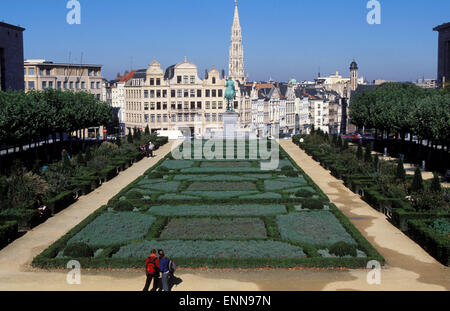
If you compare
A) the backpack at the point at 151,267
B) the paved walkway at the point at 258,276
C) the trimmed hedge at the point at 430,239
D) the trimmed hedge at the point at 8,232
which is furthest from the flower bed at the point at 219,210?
the backpack at the point at 151,267

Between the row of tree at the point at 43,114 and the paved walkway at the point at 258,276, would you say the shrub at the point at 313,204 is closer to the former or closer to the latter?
the paved walkway at the point at 258,276

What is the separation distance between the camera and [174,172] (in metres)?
51.8

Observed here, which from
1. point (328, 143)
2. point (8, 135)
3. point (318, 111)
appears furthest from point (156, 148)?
point (318, 111)

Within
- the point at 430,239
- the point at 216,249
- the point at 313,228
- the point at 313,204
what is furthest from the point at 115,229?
the point at 430,239

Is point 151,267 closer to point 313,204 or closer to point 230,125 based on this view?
point 313,204

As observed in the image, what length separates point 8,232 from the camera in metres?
27.8

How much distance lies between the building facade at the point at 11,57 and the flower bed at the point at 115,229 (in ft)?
231

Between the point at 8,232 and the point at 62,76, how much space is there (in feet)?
327

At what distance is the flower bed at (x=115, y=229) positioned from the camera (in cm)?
2815

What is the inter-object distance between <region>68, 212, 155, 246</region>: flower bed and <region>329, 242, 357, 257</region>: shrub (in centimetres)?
1014

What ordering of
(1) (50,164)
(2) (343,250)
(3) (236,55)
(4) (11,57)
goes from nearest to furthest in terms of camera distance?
(2) (343,250)
(1) (50,164)
(4) (11,57)
(3) (236,55)

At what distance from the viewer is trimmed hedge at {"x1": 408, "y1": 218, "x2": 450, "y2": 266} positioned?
2397cm

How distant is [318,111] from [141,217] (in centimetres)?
15313
